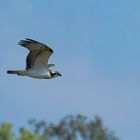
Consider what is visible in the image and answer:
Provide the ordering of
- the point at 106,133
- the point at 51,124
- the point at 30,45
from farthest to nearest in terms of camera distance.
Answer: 1. the point at 51,124
2. the point at 106,133
3. the point at 30,45

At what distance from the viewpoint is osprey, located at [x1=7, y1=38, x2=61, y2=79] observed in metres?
24.3

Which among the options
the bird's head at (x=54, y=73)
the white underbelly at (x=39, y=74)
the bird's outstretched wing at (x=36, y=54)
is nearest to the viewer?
the bird's outstretched wing at (x=36, y=54)

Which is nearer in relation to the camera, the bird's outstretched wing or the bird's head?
the bird's outstretched wing

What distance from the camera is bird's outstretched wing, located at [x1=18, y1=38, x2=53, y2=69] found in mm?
24078

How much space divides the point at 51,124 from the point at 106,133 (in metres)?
6.26

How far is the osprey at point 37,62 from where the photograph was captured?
24289 millimetres

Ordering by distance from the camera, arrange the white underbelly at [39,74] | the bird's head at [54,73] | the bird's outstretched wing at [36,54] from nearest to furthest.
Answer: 1. the bird's outstretched wing at [36,54]
2. the white underbelly at [39,74]
3. the bird's head at [54,73]

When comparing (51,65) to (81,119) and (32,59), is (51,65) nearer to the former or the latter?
(32,59)

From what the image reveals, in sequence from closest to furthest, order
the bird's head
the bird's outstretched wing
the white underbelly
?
1. the bird's outstretched wing
2. the white underbelly
3. the bird's head

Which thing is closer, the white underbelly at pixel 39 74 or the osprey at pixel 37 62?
the osprey at pixel 37 62

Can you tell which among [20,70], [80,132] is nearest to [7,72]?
[20,70]

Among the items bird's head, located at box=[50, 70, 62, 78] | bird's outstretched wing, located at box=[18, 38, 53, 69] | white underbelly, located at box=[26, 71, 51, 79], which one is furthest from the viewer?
bird's head, located at box=[50, 70, 62, 78]

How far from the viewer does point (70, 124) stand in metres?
63.3

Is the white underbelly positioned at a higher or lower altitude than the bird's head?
lower
